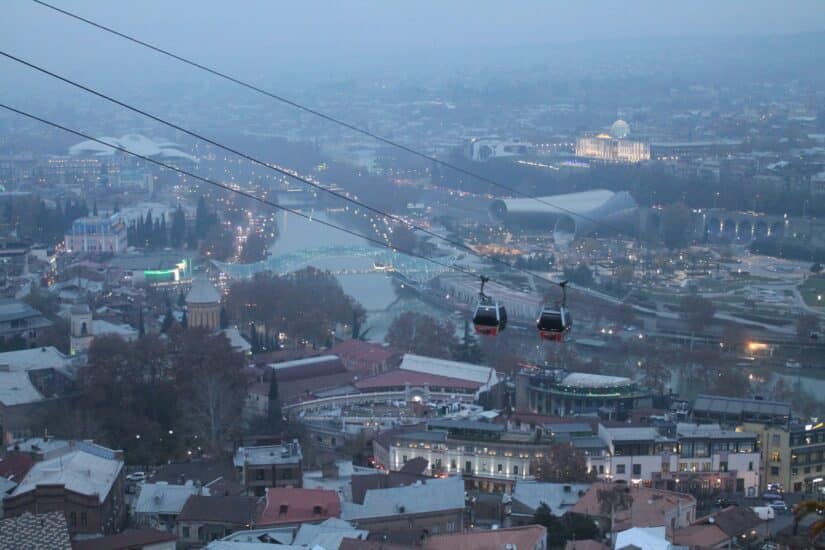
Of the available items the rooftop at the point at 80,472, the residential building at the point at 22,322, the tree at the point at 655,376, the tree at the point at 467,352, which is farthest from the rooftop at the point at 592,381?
the residential building at the point at 22,322

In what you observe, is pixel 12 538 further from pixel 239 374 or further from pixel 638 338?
pixel 638 338

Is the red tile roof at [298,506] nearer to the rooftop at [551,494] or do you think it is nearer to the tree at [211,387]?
the rooftop at [551,494]

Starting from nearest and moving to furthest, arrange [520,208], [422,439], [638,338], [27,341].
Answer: [422,439] < [27,341] < [638,338] < [520,208]

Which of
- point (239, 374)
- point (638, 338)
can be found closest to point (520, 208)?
point (638, 338)

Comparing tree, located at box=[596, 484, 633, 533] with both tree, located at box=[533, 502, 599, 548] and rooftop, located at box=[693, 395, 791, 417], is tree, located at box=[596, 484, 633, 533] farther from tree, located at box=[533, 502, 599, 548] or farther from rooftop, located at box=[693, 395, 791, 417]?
rooftop, located at box=[693, 395, 791, 417]

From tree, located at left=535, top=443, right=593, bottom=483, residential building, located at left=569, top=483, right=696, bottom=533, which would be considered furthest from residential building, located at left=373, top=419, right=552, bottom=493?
residential building, located at left=569, top=483, right=696, bottom=533

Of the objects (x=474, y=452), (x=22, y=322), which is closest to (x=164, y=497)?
(x=474, y=452)
